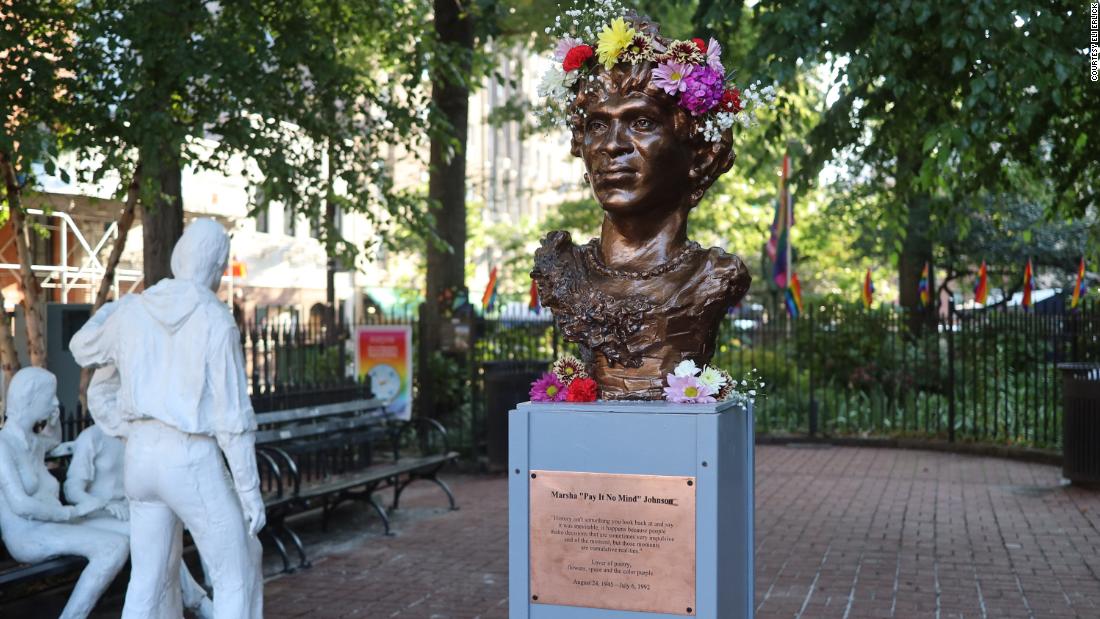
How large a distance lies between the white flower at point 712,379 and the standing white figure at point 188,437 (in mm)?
1888

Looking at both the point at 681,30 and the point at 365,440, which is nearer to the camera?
the point at 365,440

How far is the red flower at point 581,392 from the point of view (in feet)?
15.9

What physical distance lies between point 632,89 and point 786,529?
549 cm

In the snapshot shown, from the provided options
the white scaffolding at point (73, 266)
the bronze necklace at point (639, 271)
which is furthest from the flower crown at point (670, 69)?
the white scaffolding at point (73, 266)

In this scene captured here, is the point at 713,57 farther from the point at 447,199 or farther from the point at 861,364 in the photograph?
the point at 861,364

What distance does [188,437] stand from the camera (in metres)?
4.92

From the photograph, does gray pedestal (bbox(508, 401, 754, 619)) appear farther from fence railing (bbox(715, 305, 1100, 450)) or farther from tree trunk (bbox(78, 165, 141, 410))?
fence railing (bbox(715, 305, 1100, 450))

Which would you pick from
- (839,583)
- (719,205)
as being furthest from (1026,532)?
(719,205)

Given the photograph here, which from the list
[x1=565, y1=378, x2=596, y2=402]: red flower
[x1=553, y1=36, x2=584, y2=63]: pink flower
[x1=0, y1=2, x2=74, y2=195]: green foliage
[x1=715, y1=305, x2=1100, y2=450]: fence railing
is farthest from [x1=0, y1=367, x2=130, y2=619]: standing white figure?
[x1=715, y1=305, x2=1100, y2=450]: fence railing

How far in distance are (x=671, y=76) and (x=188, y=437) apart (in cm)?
249

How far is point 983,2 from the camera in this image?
7836mm

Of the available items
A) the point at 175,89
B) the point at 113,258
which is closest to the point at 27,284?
the point at 113,258

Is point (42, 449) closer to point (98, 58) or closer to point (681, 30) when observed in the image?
point (98, 58)

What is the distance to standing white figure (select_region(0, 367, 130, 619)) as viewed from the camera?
5.72m
